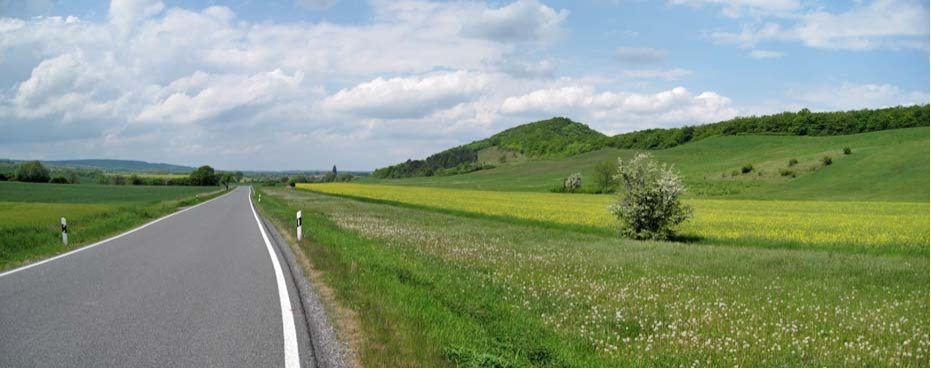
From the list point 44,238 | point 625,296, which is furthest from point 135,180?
point 625,296

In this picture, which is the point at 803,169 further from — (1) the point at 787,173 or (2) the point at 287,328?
(2) the point at 287,328

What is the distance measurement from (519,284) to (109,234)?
1680 centimetres

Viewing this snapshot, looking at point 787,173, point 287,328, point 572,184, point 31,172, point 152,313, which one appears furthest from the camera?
point 31,172

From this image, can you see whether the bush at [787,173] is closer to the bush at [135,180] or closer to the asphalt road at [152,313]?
the asphalt road at [152,313]

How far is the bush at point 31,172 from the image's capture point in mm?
111125

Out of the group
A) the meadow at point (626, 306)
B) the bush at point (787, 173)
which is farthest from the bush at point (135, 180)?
the meadow at point (626, 306)

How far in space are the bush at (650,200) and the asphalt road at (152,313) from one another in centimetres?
1109

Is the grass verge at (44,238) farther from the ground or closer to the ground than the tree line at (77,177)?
closer to the ground

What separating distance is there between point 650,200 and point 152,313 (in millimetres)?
15268

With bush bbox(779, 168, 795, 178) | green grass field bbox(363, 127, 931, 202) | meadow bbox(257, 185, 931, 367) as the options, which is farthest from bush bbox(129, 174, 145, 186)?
meadow bbox(257, 185, 931, 367)

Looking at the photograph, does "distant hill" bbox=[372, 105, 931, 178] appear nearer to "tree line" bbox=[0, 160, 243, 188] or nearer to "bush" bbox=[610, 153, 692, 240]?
"tree line" bbox=[0, 160, 243, 188]

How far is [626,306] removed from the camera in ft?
29.1

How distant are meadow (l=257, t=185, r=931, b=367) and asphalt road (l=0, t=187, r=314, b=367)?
3.30ft

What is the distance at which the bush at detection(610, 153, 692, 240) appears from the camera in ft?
63.4
